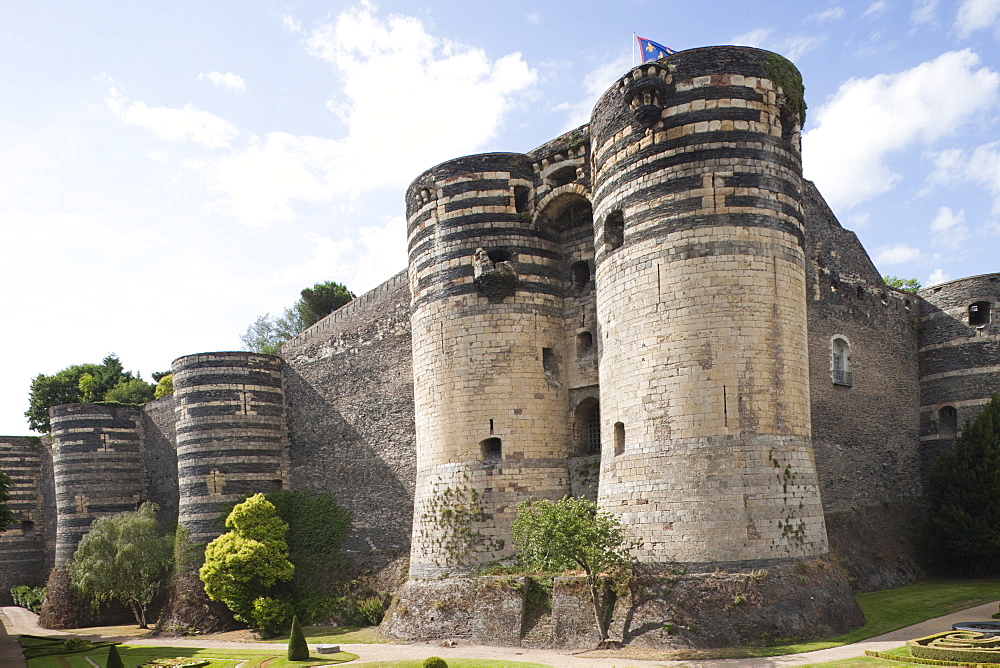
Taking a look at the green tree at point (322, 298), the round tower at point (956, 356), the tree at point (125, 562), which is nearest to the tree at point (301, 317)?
the green tree at point (322, 298)

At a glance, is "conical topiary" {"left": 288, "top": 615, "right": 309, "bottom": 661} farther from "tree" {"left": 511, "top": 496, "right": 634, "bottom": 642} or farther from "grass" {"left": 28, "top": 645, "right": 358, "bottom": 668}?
"tree" {"left": 511, "top": 496, "right": 634, "bottom": 642}

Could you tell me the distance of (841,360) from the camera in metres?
26.5

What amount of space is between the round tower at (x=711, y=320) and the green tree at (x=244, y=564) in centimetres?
1373

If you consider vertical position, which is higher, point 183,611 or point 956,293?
point 956,293

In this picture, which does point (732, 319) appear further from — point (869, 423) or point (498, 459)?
point (869, 423)

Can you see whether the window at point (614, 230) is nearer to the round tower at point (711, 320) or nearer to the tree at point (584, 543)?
the round tower at point (711, 320)

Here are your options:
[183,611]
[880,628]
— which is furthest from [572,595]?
[183,611]

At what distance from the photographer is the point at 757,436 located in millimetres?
18516

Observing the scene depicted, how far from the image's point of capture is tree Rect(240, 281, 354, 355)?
5712 cm

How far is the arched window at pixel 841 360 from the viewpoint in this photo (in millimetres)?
25984

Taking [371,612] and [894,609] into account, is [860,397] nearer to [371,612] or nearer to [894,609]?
[894,609]

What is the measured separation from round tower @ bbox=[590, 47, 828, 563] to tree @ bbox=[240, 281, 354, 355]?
110 feet

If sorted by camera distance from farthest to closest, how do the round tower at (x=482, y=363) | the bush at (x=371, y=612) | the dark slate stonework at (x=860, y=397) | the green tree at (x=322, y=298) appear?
the green tree at (x=322, y=298) < the bush at (x=371, y=612) < the dark slate stonework at (x=860, y=397) < the round tower at (x=482, y=363)

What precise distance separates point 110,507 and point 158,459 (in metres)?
3.13
